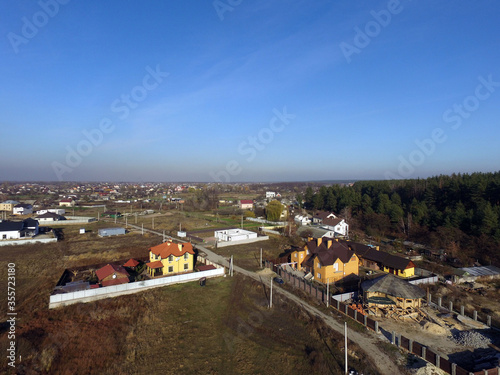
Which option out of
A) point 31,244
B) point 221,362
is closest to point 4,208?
point 31,244

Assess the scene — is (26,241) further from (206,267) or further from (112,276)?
(206,267)

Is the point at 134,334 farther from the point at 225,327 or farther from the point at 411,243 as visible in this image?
the point at 411,243

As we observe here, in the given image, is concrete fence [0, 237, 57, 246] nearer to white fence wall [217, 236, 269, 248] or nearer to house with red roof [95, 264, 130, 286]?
house with red roof [95, 264, 130, 286]

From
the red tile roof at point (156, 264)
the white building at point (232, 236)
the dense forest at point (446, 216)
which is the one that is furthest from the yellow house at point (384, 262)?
the red tile roof at point (156, 264)

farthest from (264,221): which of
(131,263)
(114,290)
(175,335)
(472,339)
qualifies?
(472,339)

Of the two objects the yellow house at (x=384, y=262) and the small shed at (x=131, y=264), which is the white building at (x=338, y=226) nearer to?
the yellow house at (x=384, y=262)

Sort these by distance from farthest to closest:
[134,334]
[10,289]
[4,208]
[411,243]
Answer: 1. [4,208]
2. [411,243]
3. [10,289]
4. [134,334]
